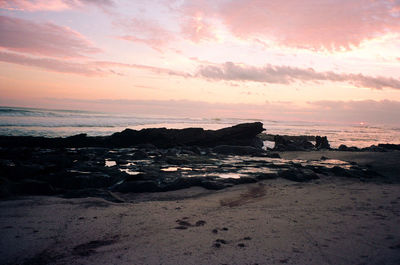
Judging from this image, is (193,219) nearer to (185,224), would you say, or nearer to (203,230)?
(185,224)

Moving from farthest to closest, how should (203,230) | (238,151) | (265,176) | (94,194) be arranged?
(238,151)
(265,176)
(94,194)
(203,230)

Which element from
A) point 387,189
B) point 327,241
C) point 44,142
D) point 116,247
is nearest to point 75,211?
point 116,247

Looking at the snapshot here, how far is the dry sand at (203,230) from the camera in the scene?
11.7ft

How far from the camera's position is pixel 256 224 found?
4781 mm

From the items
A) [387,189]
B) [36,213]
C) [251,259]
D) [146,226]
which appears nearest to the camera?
[251,259]

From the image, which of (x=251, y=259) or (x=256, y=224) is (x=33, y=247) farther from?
(x=256, y=224)

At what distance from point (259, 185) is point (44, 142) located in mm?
15657

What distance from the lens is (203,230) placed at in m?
4.49

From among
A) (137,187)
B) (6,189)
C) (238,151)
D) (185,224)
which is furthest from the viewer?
(238,151)

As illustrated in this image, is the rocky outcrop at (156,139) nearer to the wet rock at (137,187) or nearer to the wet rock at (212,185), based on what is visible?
the wet rock at (212,185)

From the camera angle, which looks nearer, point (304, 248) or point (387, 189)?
point (304, 248)

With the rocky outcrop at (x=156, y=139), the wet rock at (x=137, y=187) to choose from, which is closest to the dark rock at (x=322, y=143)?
the rocky outcrop at (x=156, y=139)

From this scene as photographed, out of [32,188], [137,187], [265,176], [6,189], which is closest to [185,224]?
[137,187]

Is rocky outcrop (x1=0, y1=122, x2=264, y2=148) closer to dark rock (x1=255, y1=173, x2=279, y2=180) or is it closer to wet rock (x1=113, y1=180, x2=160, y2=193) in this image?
dark rock (x1=255, y1=173, x2=279, y2=180)
